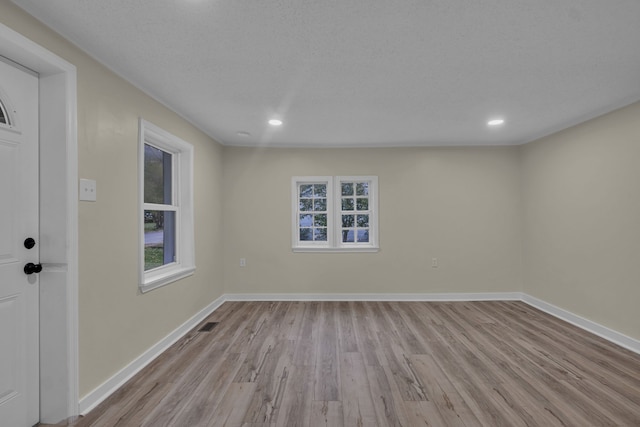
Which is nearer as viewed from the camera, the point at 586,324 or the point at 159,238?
the point at 159,238

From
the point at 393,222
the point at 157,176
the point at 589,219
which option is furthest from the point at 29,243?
the point at 589,219

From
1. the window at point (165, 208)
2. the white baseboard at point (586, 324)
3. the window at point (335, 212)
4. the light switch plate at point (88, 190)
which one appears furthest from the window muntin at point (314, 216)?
the white baseboard at point (586, 324)

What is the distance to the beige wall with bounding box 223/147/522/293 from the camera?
4477 mm

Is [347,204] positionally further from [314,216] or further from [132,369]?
[132,369]

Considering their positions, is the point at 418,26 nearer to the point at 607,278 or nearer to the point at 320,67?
the point at 320,67

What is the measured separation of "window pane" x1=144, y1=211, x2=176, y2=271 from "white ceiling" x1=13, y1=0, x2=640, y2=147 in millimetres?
1173

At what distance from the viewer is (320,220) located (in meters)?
4.69

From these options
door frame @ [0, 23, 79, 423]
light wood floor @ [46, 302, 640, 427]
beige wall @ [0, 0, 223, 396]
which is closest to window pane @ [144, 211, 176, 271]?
beige wall @ [0, 0, 223, 396]

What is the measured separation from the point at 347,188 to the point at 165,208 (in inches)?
103

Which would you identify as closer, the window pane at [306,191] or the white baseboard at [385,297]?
the white baseboard at [385,297]

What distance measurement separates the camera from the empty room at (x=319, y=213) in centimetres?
172

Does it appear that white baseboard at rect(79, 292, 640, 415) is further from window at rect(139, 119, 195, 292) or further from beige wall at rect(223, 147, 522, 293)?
window at rect(139, 119, 195, 292)

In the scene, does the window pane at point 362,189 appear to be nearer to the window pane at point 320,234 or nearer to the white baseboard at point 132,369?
the window pane at point 320,234

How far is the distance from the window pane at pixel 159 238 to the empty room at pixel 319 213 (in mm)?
31
